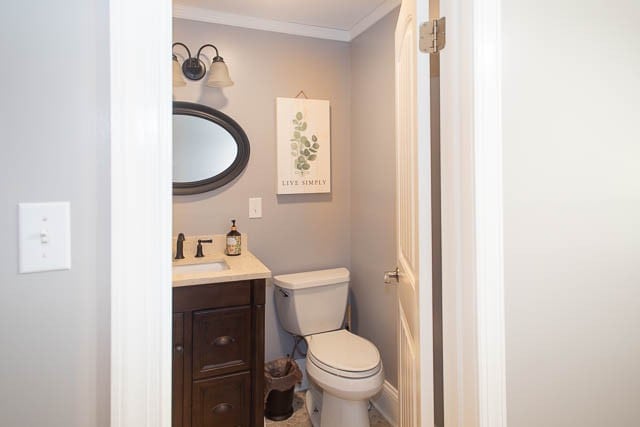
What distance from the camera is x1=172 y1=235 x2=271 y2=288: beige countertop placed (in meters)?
1.72

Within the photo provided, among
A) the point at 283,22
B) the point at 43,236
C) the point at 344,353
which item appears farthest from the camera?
the point at 283,22

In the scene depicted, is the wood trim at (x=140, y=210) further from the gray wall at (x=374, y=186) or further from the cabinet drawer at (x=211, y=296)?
the gray wall at (x=374, y=186)

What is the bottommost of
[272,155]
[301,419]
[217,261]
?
[301,419]

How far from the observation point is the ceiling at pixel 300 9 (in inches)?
85.6

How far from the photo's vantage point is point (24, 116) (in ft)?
1.88

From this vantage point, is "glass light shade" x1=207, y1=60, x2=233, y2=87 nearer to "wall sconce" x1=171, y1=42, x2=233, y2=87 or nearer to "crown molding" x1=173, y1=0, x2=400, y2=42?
"wall sconce" x1=171, y1=42, x2=233, y2=87

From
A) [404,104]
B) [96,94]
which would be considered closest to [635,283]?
[404,104]

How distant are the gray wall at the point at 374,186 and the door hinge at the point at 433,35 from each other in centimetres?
113

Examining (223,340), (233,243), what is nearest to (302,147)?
(233,243)

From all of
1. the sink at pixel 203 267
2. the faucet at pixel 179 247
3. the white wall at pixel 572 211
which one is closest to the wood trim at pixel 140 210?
the white wall at pixel 572 211

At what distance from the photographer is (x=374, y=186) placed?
240 centimetres

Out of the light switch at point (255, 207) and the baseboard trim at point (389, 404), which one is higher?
the light switch at point (255, 207)

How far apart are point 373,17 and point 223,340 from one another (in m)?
2.05

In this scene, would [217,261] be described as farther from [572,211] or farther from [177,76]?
[572,211]
